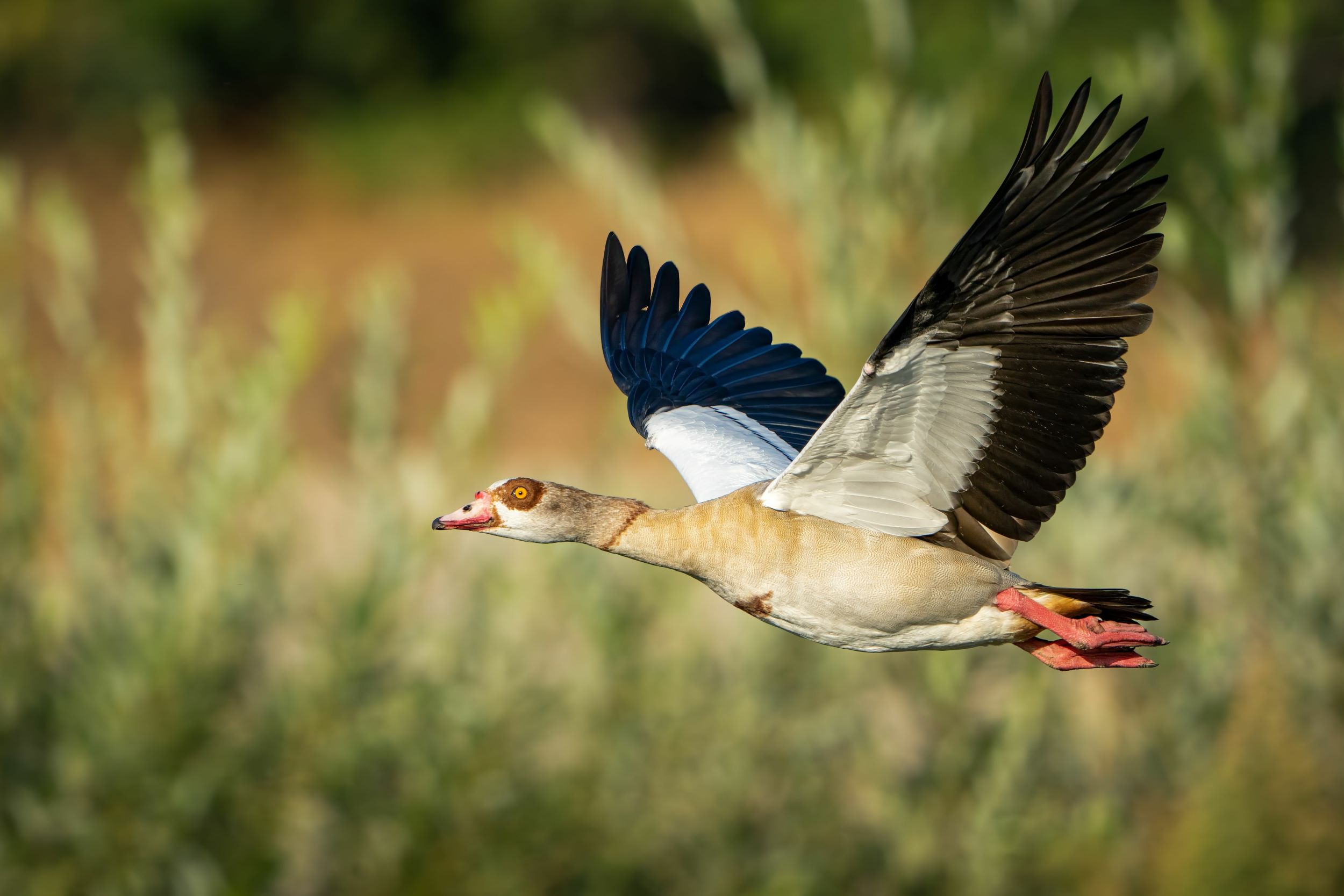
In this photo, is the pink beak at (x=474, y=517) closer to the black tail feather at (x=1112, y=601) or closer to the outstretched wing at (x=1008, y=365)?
the outstretched wing at (x=1008, y=365)

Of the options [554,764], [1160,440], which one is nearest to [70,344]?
[554,764]

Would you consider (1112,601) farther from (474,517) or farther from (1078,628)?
(474,517)

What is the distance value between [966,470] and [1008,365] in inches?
11.7

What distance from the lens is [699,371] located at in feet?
15.9

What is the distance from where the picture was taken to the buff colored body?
11.5ft

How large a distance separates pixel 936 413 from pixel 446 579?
3.65 metres

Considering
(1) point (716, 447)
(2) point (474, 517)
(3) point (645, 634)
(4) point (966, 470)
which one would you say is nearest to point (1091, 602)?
(4) point (966, 470)

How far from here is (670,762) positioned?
6.72 metres

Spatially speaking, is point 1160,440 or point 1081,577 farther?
point 1160,440

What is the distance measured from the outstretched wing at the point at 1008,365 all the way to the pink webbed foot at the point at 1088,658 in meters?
0.29

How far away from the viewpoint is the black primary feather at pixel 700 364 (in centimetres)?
474

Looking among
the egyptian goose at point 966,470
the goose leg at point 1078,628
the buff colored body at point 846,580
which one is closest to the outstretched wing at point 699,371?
the egyptian goose at point 966,470

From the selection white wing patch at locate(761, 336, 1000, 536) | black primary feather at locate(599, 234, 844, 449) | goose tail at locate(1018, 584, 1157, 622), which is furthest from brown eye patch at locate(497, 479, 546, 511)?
goose tail at locate(1018, 584, 1157, 622)

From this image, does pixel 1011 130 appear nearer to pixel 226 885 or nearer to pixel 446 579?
pixel 446 579
